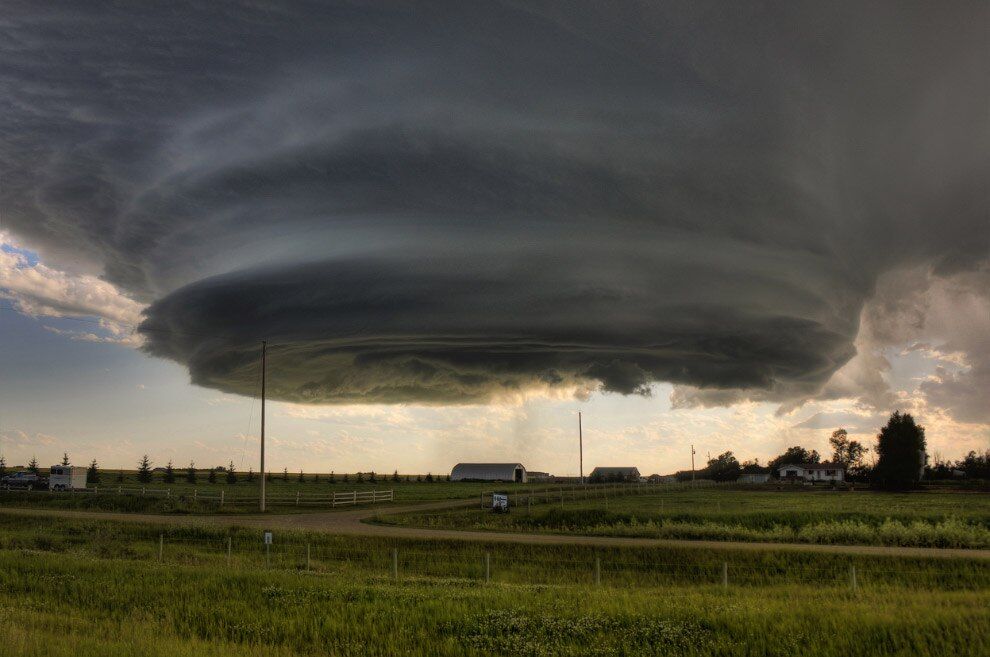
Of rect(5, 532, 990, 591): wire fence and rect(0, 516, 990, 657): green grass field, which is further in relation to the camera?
rect(5, 532, 990, 591): wire fence

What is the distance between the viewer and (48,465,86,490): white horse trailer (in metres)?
88.5

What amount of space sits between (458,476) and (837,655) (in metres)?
148

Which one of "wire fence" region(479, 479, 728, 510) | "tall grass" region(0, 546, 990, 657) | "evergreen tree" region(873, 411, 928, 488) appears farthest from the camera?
"evergreen tree" region(873, 411, 928, 488)

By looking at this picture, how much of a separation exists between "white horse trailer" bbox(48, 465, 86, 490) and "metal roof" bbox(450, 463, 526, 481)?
80.8 m

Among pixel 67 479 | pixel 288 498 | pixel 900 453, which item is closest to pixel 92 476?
pixel 67 479

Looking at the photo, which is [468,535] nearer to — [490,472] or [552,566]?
[552,566]

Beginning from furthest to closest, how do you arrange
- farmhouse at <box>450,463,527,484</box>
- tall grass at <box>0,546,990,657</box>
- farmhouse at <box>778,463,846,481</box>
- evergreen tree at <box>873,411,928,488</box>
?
1. farmhouse at <box>778,463,846,481</box>
2. farmhouse at <box>450,463,527,484</box>
3. evergreen tree at <box>873,411,928,488</box>
4. tall grass at <box>0,546,990,657</box>

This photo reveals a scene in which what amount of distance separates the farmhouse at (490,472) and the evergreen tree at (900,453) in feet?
212

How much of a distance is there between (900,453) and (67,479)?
381 feet

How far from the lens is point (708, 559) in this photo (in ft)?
109

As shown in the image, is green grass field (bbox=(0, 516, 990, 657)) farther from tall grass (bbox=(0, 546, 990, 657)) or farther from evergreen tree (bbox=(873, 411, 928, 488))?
evergreen tree (bbox=(873, 411, 928, 488))

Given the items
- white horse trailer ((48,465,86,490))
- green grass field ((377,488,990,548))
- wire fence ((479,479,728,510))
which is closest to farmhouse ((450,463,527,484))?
wire fence ((479,479,728,510))

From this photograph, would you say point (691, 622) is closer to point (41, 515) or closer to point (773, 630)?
point (773, 630)

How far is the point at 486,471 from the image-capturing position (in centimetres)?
15688
